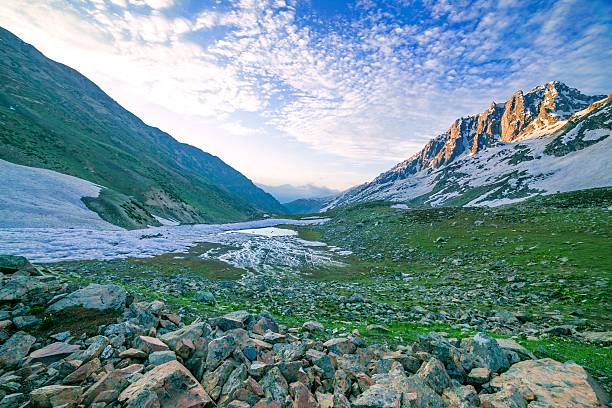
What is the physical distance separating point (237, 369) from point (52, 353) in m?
6.14

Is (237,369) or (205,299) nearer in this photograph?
(237,369)

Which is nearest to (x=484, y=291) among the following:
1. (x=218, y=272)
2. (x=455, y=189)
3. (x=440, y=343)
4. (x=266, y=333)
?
(x=440, y=343)

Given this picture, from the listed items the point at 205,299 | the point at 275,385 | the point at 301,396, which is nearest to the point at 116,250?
the point at 205,299

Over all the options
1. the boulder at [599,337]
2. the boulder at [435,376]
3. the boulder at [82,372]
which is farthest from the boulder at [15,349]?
the boulder at [599,337]

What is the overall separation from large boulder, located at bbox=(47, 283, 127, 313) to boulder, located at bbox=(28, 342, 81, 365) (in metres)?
2.73

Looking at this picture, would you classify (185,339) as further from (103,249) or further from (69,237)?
(69,237)

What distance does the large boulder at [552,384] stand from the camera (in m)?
7.62

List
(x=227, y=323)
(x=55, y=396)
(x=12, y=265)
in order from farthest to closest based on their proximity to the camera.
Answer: (x=12, y=265), (x=227, y=323), (x=55, y=396)

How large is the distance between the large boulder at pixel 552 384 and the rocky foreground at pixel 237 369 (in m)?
0.03

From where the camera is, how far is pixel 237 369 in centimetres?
834

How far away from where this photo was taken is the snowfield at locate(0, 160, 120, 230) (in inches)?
2010

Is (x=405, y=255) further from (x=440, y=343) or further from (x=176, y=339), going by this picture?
(x=176, y=339)

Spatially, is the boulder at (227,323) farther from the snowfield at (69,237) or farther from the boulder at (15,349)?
the snowfield at (69,237)

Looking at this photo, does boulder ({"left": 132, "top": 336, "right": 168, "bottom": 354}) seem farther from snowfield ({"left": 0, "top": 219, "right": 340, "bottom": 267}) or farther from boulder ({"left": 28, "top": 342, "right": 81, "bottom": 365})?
snowfield ({"left": 0, "top": 219, "right": 340, "bottom": 267})
